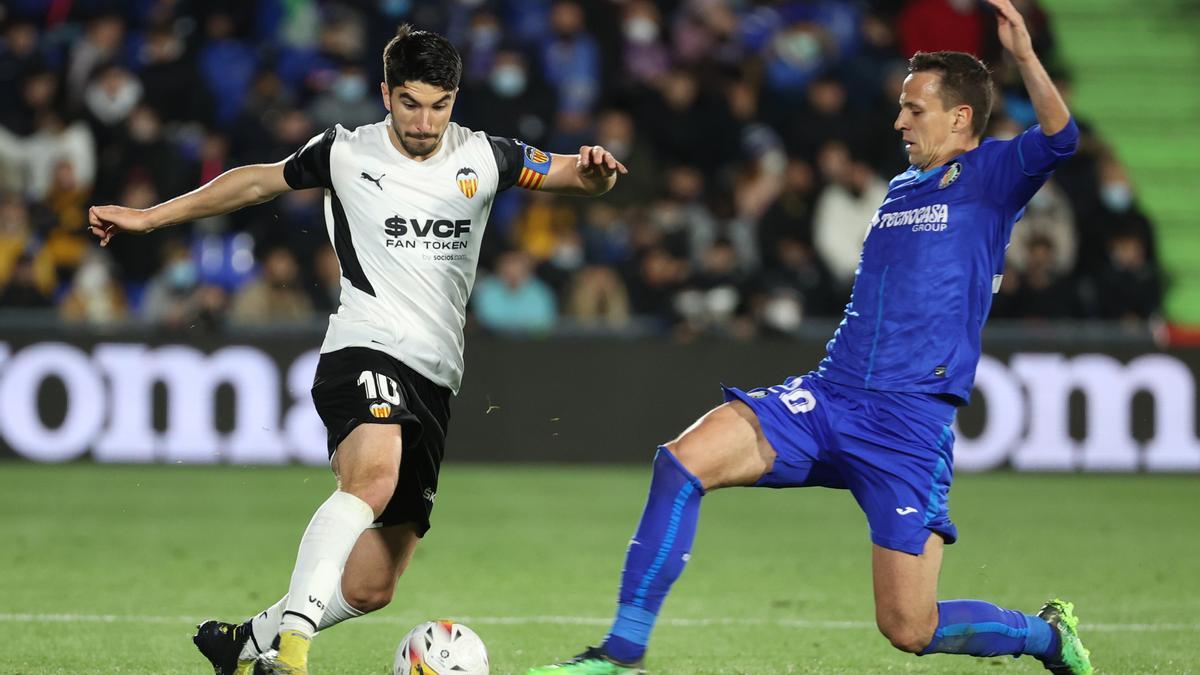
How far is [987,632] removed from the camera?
5734 millimetres

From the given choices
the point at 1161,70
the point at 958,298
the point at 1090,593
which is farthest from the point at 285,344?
the point at 1161,70

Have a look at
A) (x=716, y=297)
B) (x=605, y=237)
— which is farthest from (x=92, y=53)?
(x=716, y=297)

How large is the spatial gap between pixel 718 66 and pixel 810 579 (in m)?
8.71

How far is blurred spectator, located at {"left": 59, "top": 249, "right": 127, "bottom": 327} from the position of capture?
14.8 metres

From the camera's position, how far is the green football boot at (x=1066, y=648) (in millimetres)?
5906

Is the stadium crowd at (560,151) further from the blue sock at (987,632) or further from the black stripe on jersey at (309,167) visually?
the blue sock at (987,632)

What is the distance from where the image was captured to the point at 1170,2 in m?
20.3

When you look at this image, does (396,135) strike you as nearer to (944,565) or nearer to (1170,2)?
(944,565)

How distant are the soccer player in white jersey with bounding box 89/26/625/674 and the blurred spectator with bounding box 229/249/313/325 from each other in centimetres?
865

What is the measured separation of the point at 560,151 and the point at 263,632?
1003 cm

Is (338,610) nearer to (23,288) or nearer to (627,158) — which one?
(23,288)

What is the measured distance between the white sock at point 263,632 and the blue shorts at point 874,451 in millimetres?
1677

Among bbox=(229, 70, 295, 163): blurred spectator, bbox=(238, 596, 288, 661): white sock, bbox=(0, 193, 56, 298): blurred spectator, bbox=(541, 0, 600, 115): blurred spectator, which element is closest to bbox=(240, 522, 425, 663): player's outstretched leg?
bbox=(238, 596, 288, 661): white sock

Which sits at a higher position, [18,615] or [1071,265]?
[1071,265]
